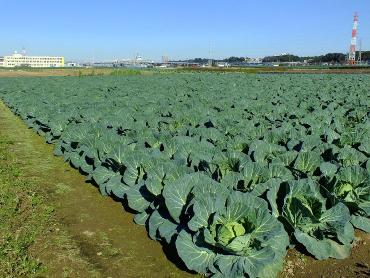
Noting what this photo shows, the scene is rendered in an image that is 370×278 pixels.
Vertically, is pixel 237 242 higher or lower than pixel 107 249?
higher

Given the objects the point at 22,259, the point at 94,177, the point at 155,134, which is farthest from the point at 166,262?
the point at 155,134

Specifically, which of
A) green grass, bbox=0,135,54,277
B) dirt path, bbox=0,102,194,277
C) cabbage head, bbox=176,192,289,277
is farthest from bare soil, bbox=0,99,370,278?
cabbage head, bbox=176,192,289,277

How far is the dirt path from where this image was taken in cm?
474

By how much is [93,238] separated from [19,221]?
51.1 inches

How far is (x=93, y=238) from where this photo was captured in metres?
5.51

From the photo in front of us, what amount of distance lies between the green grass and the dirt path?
6.1 inches

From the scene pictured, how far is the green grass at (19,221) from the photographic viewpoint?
4699mm

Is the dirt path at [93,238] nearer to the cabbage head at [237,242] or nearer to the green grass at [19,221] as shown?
the green grass at [19,221]

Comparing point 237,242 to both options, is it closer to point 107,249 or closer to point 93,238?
point 107,249

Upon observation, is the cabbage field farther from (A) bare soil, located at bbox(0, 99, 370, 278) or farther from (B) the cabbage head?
(A) bare soil, located at bbox(0, 99, 370, 278)

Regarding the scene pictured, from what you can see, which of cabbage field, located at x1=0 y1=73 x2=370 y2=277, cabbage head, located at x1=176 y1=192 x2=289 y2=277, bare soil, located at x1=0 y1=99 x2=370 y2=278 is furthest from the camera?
bare soil, located at x1=0 y1=99 x2=370 y2=278

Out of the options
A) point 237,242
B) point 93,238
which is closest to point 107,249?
point 93,238

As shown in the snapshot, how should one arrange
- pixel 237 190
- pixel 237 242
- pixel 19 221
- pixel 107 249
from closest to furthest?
1. pixel 237 242
2. pixel 107 249
3. pixel 237 190
4. pixel 19 221

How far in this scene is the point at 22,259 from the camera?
15.9 feet
